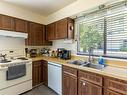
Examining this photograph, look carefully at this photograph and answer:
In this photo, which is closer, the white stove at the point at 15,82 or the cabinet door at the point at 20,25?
the white stove at the point at 15,82

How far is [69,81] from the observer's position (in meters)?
2.28

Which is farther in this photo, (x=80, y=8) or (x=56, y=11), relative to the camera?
(x=56, y=11)

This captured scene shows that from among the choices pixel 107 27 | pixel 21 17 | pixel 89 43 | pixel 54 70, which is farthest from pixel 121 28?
pixel 21 17

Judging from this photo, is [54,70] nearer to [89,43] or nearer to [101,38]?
[89,43]

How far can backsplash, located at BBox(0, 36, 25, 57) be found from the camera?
9.33ft

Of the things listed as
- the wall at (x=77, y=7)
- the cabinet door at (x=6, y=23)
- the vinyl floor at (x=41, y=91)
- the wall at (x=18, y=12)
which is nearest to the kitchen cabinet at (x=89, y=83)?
the vinyl floor at (x=41, y=91)

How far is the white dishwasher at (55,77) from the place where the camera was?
2538mm

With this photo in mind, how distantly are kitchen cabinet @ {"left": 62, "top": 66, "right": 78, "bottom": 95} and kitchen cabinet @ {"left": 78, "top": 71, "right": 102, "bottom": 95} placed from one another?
0.14 metres

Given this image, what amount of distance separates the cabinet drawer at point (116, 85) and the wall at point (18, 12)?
9.96ft

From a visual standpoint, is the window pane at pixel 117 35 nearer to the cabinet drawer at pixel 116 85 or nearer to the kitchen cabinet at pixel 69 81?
the cabinet drawer at pixel 116 85

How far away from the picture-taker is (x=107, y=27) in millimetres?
2287

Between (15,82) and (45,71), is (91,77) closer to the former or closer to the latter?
(45,71)

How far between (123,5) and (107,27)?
52 cm

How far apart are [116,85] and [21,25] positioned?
9.32 feet
